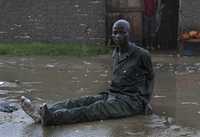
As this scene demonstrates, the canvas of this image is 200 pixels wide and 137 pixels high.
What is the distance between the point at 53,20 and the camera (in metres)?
18.0

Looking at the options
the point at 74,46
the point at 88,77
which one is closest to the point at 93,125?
the point at 88,77

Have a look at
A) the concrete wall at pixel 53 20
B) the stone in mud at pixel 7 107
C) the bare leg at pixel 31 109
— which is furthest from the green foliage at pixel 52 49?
the bare leg at pixel 31 109

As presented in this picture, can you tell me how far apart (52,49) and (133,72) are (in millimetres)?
8425

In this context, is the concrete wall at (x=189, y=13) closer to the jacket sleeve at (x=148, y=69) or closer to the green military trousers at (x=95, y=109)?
the jacket sleeve at (x=148, y=69)

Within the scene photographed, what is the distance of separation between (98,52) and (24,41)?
2.89 meters

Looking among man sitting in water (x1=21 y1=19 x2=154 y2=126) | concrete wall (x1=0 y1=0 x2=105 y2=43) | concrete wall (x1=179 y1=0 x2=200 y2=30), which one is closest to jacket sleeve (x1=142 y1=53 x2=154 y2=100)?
man sitting in water (x1=21 y1=19 x2=154 y2=126)

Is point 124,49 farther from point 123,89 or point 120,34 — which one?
point 123,89

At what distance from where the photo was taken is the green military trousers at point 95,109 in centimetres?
783

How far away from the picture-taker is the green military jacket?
8273 mm

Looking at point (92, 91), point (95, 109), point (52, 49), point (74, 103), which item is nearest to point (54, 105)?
point (74, 103)

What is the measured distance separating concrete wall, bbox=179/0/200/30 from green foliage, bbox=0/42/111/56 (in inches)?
87.3

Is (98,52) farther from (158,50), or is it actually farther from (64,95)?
(64,95)

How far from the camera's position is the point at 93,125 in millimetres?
7938

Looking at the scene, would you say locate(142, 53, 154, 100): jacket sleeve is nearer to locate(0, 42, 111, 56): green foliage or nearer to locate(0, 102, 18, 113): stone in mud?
locate(0, 102, 18, 113): stone in mud
